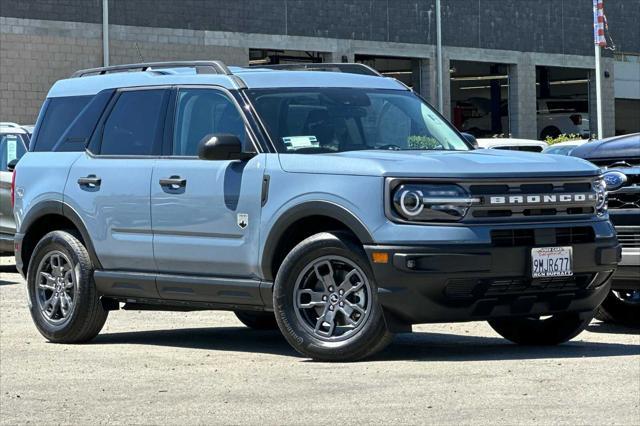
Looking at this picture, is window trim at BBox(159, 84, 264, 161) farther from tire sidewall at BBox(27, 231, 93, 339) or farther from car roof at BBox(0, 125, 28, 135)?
car roof at BBox(0, 125, 28, 135)

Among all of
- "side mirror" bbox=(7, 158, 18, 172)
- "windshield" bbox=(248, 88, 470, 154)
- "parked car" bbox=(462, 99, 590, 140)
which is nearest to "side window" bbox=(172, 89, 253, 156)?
"windshield" bbox=(248, 88, 470, 154)

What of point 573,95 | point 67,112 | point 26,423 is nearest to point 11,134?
point 67,112

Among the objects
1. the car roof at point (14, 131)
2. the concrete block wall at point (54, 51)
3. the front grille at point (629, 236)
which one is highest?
the concrete block wall at point (54, 51)

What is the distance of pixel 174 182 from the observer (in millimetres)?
10641

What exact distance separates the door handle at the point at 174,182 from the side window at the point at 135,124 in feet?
1.15

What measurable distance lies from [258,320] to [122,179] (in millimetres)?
1931

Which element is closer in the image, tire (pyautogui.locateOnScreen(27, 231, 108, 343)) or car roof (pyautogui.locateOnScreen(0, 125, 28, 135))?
tire (pyautogui.locateOnScreen(27, 231, 108, 343))

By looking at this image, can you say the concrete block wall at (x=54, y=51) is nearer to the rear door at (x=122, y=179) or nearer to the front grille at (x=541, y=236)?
the rear door at (x=122, y=179)

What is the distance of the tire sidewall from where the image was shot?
11.4 meters

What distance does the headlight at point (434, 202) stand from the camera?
9.45 meters

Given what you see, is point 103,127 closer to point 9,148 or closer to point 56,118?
point 56,118

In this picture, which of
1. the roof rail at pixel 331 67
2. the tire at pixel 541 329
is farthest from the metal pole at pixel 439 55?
the tire at pixel 541 329

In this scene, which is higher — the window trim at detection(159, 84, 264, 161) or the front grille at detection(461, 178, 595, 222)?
the window trim at detection(159, 84, 264, 161)

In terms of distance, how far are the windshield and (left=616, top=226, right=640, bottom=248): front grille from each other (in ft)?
4.68
